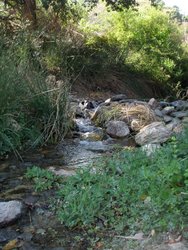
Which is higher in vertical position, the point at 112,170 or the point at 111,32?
the point at 111,32

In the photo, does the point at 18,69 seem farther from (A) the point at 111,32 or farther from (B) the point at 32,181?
(A) the point at 111,32

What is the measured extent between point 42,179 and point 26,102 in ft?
5.12

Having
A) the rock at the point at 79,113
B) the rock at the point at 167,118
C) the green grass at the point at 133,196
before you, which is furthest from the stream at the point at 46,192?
the rock at the point at 167,118

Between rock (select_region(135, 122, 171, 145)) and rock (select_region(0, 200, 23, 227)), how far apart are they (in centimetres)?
215

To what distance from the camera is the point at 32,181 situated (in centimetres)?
310

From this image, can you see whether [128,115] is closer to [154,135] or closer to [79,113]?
[79,113]

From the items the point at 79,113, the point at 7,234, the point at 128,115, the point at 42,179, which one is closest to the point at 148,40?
the point at 79,113

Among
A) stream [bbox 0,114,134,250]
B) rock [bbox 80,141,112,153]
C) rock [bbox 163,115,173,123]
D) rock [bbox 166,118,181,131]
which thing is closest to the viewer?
stream [bbox 0,114,134,250]

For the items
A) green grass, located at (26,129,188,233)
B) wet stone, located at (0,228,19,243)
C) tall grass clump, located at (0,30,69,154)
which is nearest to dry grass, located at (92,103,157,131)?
tall grass clump, located at (0,30,69,154)

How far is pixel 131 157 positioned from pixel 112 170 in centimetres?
19

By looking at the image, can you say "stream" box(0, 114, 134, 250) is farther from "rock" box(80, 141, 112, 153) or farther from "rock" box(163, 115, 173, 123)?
"rock" box(163, 115, 173, 123)

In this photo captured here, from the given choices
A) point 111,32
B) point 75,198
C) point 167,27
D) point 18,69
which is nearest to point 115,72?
point 111,32

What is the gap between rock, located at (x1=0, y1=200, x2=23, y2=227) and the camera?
243 cm

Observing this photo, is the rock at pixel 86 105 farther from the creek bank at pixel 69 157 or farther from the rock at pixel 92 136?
the rock at pixel 92 136
